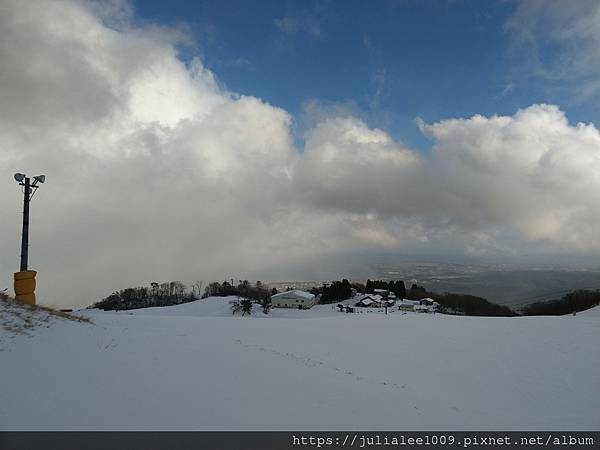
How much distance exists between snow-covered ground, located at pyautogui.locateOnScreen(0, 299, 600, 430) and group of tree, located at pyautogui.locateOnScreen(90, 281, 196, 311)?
247 feet

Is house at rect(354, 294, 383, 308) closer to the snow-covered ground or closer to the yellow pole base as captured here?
the snow-covered ground

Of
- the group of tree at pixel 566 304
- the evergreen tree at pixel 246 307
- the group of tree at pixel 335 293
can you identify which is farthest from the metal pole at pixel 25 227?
the group of tree at pixel 566 304

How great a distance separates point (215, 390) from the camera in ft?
21.8

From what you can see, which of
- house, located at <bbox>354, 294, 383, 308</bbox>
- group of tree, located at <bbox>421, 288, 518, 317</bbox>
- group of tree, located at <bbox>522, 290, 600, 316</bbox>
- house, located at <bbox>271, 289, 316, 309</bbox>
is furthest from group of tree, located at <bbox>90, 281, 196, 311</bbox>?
group of tree, located at <bbox>522, 290, 600, 316</bbox>

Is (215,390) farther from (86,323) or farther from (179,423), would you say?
(86,323)

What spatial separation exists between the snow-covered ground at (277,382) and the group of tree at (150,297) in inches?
2959

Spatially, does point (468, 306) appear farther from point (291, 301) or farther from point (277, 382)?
point (277, 382)

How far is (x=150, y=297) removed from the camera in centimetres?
8600

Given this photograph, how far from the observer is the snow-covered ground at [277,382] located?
220 inches

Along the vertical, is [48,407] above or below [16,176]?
below
